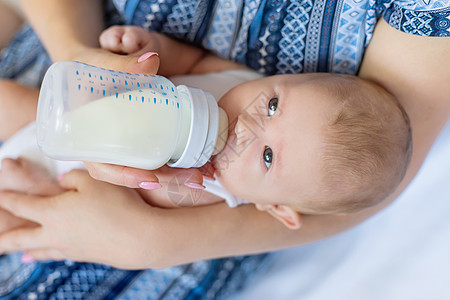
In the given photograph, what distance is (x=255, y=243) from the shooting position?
1.05m

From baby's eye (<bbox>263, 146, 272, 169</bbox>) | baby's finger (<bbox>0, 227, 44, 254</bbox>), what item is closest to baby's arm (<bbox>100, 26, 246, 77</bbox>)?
baby's eye (<bbox>263, 146, 272, 169</bbox>)

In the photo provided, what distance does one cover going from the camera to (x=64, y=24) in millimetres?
1036

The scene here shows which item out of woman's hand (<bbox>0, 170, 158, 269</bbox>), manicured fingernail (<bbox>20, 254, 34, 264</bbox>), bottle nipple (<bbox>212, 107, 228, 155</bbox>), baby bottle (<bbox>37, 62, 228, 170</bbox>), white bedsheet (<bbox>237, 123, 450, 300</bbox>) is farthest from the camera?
white bedsheet (<bbox>237, 123, 450, 300</bbox>)

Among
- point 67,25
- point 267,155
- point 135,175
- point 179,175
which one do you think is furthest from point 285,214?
point 67,25

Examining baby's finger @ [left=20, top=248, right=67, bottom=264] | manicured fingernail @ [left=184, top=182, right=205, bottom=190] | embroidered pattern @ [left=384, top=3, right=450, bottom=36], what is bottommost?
baby's finger @ [left=20, top=248, right=67, bottom=264]

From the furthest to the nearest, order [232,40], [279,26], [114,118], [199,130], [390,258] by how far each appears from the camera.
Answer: [390,258] < [232,40] < [279,26] < [199,130] < [114,118]

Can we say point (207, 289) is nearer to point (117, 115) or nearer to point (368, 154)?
point (368, 154)

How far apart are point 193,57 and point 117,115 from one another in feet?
1.80

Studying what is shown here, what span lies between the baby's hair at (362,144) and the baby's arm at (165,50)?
1.19 ft

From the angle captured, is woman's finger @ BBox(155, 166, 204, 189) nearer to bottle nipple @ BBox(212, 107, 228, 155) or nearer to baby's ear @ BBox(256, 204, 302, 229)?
bottle nipple @ BBox(212, 107, 228, 155)

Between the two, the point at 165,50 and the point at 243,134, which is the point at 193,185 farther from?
the point at 165,50

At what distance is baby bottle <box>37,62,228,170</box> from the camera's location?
0.62 meters

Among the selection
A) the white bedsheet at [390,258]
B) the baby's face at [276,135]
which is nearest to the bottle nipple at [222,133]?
the baby's face at [276,135]

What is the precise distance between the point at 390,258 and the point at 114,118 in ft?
3.29
